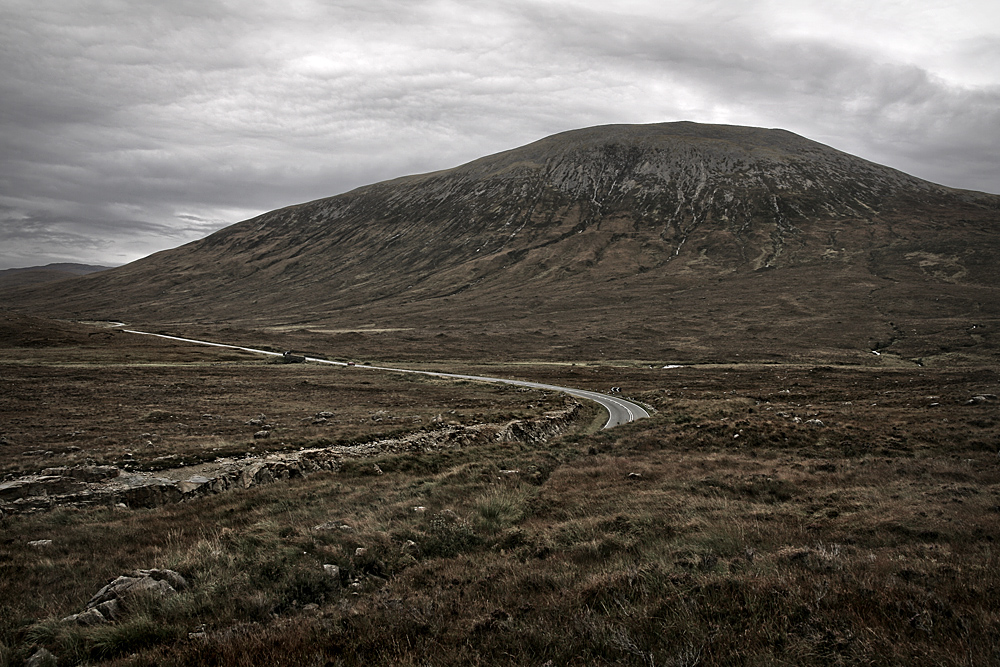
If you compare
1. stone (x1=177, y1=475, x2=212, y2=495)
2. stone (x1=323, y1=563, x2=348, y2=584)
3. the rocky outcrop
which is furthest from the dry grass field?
stone (x1=177, y1=475, x2=212, y2=495)

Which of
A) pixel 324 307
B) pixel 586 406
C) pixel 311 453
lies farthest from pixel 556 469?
pixel 324 307

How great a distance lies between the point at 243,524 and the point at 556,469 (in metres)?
9.84

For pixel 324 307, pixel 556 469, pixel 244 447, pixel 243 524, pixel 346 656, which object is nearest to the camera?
pixel 346 656

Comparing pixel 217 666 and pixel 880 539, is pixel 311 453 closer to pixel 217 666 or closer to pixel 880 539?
pixel 217 666

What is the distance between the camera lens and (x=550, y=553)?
856 centimetres

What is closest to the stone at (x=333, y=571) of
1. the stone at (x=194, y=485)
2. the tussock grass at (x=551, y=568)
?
the tussock grass at (x=551, y=568)

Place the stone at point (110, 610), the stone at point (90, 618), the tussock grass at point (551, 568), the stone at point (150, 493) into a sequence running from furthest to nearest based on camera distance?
1. the stone at point (150, 493)
2. the stone at point (110, 610)
3. the stone at point (90, 618)
4. the tussock grass at point (551, 568)

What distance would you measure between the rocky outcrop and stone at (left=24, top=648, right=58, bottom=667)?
8.66m

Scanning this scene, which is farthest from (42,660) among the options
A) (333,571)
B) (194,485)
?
(194,485)

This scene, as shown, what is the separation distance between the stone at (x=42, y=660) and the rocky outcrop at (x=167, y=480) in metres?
8.66

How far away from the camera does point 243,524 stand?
441 inches

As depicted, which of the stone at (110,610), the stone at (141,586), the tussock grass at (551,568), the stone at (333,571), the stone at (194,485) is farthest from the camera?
the stone at (194,485)

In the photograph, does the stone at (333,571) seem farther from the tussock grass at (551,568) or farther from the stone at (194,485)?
the stone at (194,485)

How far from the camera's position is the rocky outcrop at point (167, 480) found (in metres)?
13.1
